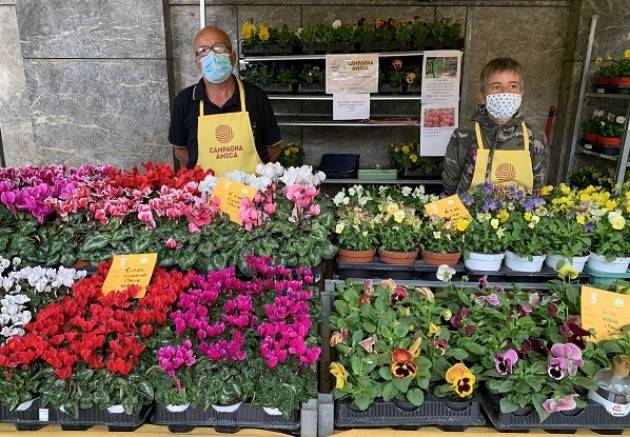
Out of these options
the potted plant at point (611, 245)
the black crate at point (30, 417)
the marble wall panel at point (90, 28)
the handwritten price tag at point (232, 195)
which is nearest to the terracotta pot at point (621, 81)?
the potted plant at point (611, 245)

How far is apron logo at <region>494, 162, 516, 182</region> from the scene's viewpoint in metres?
2.59

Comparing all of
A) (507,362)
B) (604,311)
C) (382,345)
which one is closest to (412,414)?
(382,345)

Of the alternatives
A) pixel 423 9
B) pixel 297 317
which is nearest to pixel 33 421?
pixel 297 317

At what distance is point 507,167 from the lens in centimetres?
259

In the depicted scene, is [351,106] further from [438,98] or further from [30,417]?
[30,417]

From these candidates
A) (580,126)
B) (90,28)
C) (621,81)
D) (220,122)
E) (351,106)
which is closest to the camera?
(220,122)

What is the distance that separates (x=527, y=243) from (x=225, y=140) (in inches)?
70.8

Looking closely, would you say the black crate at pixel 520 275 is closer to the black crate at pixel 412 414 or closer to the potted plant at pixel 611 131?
the black crate at pixel 412 414

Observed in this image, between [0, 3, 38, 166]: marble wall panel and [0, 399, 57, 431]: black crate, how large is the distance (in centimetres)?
428

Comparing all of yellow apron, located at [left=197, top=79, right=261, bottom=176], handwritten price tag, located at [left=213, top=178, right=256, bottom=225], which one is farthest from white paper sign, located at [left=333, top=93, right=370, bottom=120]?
handwritten price tag, located at [left=213, top=178, right=256, bottom=225]

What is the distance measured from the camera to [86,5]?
4293 mm

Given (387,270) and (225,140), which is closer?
(387,270)

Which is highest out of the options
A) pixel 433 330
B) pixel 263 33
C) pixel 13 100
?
pixel 263 33

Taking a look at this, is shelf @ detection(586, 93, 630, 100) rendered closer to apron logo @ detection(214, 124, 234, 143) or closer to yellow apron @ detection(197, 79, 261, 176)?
yellow apron @ detection(197, 79, 261, 176)
